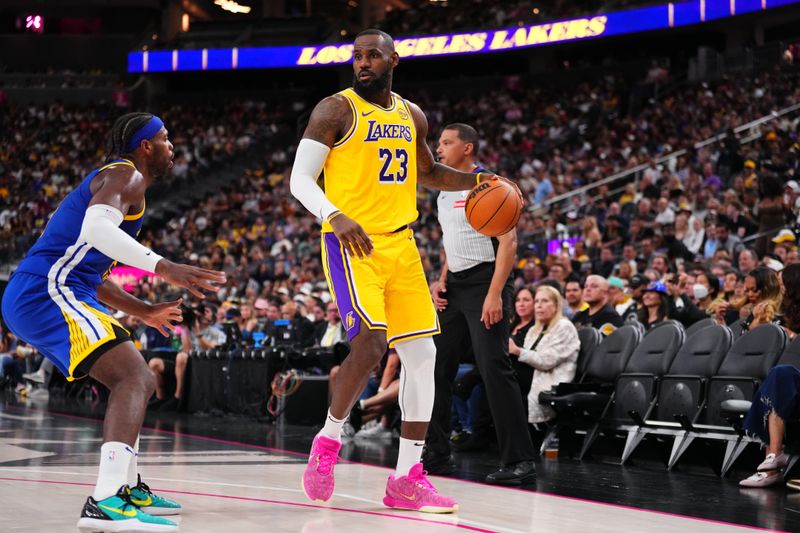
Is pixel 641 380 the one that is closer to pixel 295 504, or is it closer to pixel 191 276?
pixel 295 504

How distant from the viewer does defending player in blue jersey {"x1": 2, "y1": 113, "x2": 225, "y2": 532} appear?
3473 mm

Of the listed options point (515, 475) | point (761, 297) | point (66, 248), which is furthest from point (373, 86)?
point (761, 297)

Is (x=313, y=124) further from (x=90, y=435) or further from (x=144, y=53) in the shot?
(x=144, y=53)

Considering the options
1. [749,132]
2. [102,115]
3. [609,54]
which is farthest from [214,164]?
[749,132]

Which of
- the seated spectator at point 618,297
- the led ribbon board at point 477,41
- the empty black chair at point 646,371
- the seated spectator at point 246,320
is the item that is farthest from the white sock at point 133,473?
the led ribbon board at point 477,41

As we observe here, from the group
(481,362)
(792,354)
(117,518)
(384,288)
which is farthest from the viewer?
(792,354)

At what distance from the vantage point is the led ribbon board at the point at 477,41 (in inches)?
911

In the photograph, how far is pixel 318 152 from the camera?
4.18 metres

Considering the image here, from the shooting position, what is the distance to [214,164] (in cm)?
2825

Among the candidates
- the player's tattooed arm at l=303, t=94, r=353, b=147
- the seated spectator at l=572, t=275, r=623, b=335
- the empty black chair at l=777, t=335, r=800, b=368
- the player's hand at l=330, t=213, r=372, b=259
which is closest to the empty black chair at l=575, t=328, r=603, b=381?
the seated spectator at l=572, t=275, r=623, b=335

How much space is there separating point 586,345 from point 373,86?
395cm

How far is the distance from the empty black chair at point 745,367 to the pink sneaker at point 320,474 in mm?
2967

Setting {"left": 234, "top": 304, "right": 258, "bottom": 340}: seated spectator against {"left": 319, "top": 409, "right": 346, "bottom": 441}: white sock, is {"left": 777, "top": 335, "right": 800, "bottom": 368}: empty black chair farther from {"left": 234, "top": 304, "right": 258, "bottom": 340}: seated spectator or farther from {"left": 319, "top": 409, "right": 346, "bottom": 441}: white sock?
{"left": 234, "top": 304, "right": 258, "bottom": 340}: seated spectator

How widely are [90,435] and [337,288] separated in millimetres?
4661
